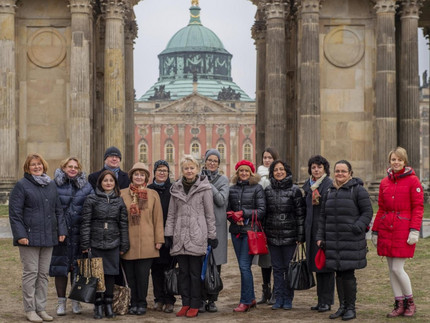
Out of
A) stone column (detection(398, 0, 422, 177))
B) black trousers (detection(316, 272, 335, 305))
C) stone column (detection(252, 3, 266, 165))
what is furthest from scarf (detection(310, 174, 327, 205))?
stone column (detection(252, 3, 266, 165))

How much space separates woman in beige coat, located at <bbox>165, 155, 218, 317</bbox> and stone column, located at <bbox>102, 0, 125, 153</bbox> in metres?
20.5

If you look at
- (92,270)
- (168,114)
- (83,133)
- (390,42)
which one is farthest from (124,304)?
(168,114)

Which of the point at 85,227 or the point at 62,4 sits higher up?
the point at 62,4

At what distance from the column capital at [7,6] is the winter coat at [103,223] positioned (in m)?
21.1

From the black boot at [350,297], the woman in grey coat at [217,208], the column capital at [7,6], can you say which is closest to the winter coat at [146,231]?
the woman in grey coat at [217,208]

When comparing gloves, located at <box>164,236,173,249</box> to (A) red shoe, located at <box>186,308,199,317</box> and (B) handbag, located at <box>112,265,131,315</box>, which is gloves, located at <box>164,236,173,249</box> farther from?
(A) red shoe, located at <box>186,308,199,317</box>

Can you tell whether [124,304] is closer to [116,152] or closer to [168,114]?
[116,152]

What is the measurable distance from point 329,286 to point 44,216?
4.24 meters

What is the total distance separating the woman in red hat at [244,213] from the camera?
1415 centimetres

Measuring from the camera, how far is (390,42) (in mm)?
33531

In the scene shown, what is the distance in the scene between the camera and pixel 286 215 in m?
14.1

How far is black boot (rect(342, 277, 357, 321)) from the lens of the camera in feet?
43.7

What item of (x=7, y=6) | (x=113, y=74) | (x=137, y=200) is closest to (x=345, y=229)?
(x=137, y=200)

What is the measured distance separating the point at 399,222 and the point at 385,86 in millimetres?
20953
